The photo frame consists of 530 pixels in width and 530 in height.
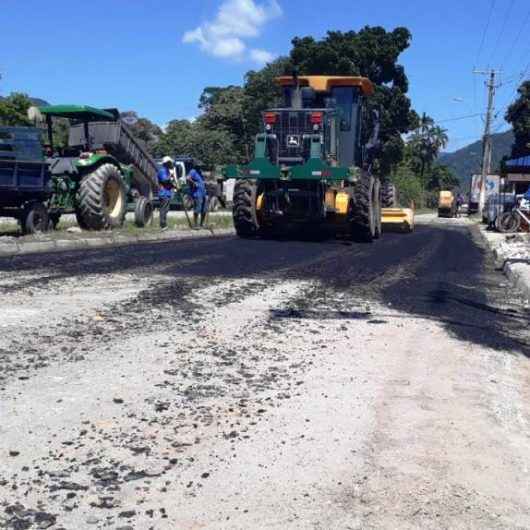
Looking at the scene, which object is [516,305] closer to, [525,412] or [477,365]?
[477,365]

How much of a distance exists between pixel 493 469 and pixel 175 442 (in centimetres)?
159

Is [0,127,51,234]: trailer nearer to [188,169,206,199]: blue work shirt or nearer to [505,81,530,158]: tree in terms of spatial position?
[188,169,206,199]: blue work shirt

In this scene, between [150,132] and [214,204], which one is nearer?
[214,204]

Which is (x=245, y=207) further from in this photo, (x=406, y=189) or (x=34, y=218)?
(x=406, y=189)

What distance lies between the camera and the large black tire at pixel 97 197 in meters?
14.4

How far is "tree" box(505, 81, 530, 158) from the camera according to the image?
5912 centimetres

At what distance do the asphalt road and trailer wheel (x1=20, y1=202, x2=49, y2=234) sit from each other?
5.09 metres

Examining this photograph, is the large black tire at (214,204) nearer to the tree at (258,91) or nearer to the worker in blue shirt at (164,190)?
the worker in blue shirt at (164,190)

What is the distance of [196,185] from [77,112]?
3.87 meters

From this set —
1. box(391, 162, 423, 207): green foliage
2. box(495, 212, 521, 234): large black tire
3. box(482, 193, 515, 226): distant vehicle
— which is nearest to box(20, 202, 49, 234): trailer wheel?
box(495, 212, 521, 234): large black tire

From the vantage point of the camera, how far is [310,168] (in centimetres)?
1434

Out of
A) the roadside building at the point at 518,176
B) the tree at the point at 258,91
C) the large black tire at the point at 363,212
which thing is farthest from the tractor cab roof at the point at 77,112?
the tree at the point at 258,91

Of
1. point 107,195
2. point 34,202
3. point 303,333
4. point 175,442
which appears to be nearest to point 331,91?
point 107,195

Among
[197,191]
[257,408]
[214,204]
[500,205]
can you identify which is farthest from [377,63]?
[257,408]
